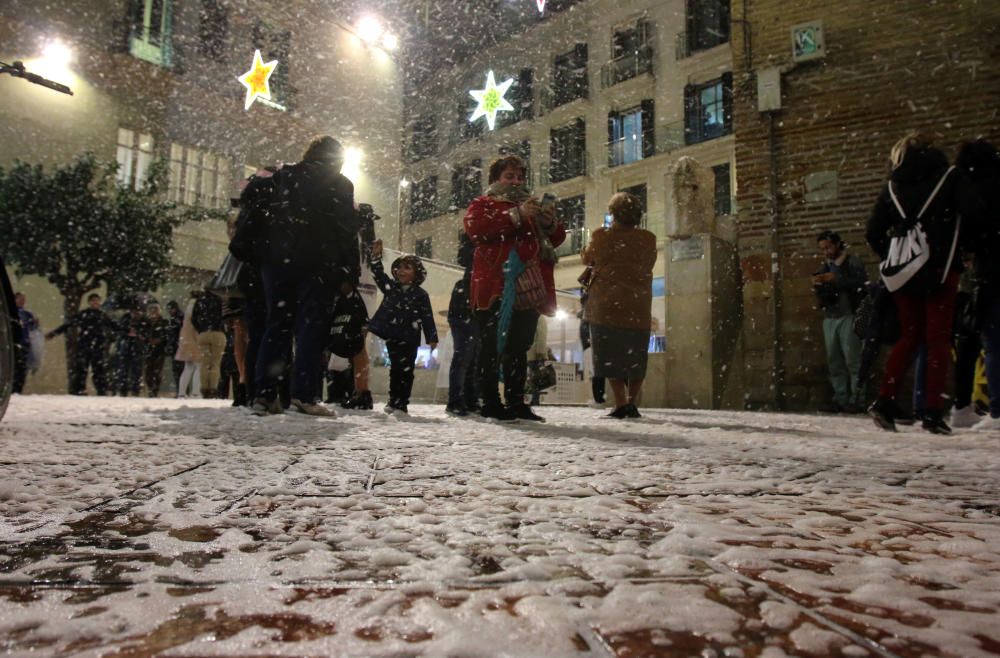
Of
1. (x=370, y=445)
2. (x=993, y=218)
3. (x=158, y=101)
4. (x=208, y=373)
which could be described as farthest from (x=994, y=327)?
(x=158, y=101)

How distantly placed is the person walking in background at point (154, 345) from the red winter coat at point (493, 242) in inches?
301

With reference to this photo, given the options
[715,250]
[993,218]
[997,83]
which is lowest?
[993,218]

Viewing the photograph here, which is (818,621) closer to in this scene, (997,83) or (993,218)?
(993,218)

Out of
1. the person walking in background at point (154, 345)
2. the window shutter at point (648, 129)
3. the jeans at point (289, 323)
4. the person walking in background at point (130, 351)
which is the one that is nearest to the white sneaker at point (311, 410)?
the jeans at point (289, 323)

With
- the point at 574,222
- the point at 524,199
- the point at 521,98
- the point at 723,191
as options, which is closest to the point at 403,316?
the point at 524,199

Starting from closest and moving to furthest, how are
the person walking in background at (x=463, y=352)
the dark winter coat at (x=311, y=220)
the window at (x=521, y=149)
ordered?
1. the dark winter coat at (x=311, y=220)
2. the person walking in background at (x=463, y=352)
3. the window at (x=521, y=149)

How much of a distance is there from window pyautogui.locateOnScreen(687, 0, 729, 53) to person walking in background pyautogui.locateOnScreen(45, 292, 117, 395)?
17127mm

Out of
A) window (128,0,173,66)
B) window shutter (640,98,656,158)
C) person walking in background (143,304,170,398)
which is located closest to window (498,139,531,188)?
window shutter (640,98,656,158)

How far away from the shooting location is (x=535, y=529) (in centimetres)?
110

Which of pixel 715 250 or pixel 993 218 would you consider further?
pixel 715 250

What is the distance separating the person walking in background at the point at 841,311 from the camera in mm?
6422

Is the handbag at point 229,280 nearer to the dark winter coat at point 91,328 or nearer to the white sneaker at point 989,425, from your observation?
the white sneaker at point 989,425

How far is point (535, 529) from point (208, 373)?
28.7 feet

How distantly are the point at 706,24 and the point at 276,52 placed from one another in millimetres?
12763
